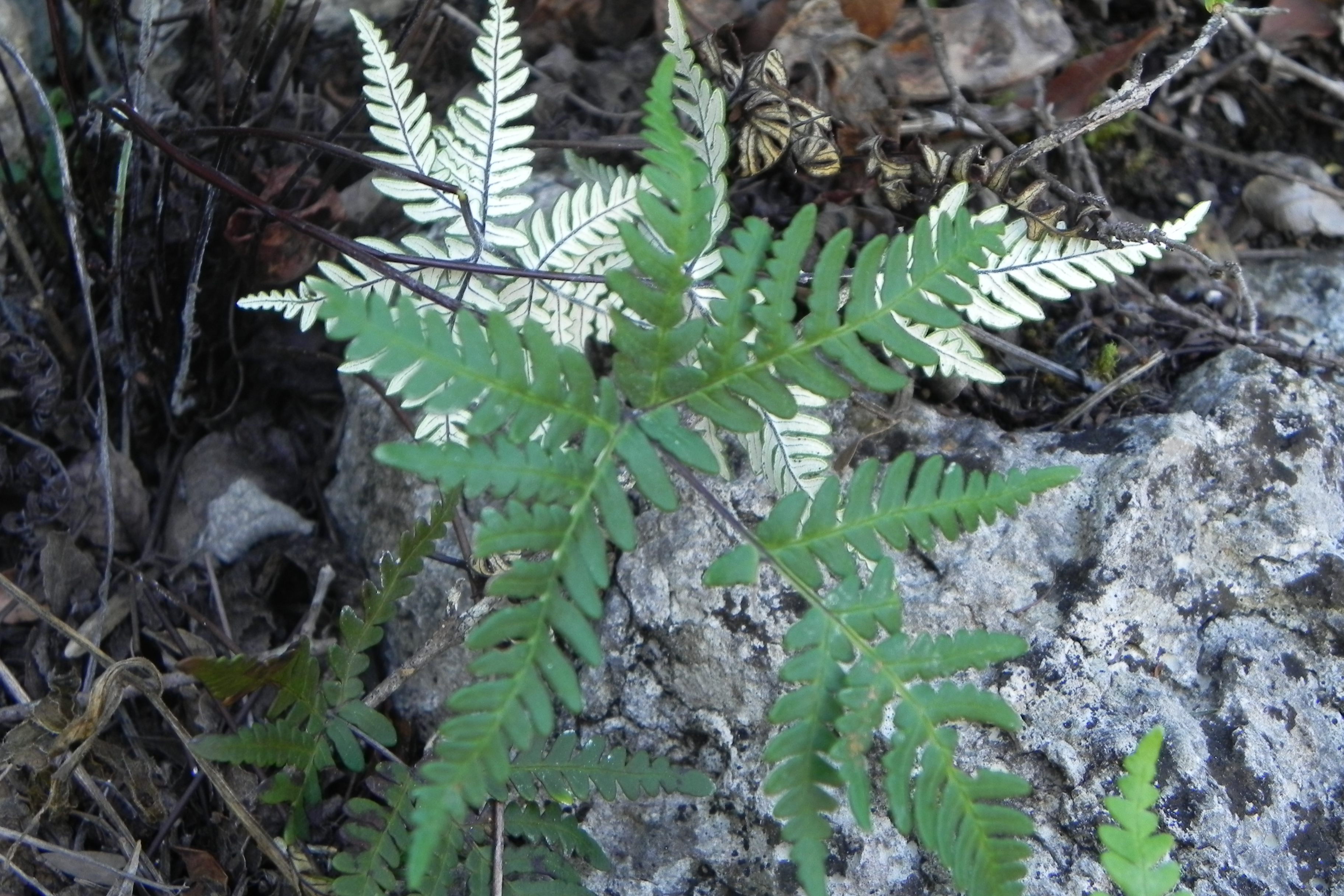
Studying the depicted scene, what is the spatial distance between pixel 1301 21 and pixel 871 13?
1533 mm

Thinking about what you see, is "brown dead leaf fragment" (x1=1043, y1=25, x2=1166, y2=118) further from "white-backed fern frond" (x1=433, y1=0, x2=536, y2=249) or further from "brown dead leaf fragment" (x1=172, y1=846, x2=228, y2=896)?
"brown dead leaf fragment" (x1=172, y1=846, x2=228, y2=896)

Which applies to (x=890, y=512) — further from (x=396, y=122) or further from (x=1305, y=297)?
(x=1305, y=297)

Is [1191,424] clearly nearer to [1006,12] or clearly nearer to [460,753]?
[1006,12]

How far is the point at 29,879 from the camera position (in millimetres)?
2207

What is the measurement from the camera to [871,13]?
9.38 ft

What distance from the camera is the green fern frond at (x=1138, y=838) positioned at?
164 cm

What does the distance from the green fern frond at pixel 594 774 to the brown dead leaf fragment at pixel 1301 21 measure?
2.99m

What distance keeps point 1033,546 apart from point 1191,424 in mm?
455

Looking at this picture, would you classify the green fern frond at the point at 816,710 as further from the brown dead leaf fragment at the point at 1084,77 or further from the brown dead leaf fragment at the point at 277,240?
the brown dead leaf fragment at the point at 1084,77

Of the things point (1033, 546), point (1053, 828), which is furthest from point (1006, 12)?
point (1053, 828)

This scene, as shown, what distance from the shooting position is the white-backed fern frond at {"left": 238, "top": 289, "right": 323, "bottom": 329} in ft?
7.36

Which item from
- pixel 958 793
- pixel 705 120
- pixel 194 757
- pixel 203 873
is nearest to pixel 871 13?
pixel 705 120

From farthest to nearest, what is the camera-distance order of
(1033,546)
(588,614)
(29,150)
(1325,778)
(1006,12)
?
(1006,12) < (29,150) < (1033,546) < (1325,778) < (588,614)

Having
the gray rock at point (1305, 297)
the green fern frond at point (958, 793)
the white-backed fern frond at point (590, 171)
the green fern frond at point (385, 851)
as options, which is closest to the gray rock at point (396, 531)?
the green fern frond at point (385, 851)
